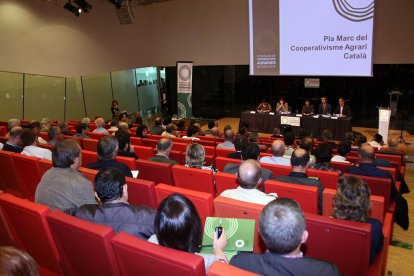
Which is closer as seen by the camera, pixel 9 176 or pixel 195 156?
pixel 195 156

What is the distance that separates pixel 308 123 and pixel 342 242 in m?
8.67

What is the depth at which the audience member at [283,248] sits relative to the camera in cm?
156

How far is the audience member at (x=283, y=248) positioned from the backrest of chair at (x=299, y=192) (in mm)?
1213

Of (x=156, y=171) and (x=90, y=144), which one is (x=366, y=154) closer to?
(x=156, y=171)

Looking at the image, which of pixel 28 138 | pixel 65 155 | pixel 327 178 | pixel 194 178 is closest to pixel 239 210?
pixel 194 178

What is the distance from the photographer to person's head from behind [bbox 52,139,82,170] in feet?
9.43

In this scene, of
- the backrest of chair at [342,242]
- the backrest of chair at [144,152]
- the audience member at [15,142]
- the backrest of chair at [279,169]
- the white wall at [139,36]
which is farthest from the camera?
the white wall at [139,36]

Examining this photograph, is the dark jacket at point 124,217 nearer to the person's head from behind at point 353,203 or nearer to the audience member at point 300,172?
the person's head from behind at point 353,203

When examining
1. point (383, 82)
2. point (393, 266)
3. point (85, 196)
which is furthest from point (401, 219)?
point (383, 82)

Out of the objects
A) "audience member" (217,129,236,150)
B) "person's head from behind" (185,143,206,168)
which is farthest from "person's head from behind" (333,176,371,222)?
"audience member" (217,129,236,150)

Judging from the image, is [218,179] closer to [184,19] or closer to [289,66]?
[289,66]

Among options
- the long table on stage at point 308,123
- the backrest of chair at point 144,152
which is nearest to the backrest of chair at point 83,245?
the backrest of chair at point 144,152

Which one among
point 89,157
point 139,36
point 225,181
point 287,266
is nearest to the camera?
point 287,266

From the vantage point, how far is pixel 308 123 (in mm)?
10406
